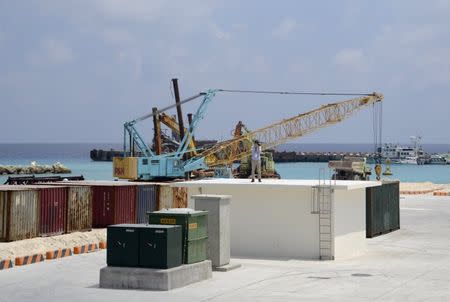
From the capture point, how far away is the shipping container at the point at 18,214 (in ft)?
108

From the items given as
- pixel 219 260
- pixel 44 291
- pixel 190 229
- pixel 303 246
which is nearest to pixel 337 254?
pixel 303 246

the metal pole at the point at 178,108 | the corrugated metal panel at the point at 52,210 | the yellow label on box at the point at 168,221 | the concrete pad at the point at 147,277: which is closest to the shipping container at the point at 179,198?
the corrugated metal panel at the point at 52,210

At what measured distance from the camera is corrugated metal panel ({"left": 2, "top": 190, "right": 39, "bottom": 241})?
3278cm

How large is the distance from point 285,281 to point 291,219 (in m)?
5.61

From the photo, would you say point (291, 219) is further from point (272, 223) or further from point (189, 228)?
point (189, 228)

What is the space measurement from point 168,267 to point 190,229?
1.59m

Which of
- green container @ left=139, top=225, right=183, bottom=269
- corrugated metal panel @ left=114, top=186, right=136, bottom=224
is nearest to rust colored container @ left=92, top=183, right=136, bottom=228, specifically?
corrugated metal panel @ left=114, top=186, right=136, bottom=224

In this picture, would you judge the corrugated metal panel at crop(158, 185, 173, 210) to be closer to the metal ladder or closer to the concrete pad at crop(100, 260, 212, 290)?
the metal ladder

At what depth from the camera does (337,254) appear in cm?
2866

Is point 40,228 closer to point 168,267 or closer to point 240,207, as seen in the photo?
point 240,207

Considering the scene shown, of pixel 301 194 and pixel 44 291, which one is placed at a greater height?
pixel 301 194

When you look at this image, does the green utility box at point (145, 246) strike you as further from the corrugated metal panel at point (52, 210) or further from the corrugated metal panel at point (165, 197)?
the corrugated metal panel at point (165, 197)

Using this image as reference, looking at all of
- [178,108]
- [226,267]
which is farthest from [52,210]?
[178,108]

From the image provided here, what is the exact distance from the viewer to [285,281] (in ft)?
76.8
